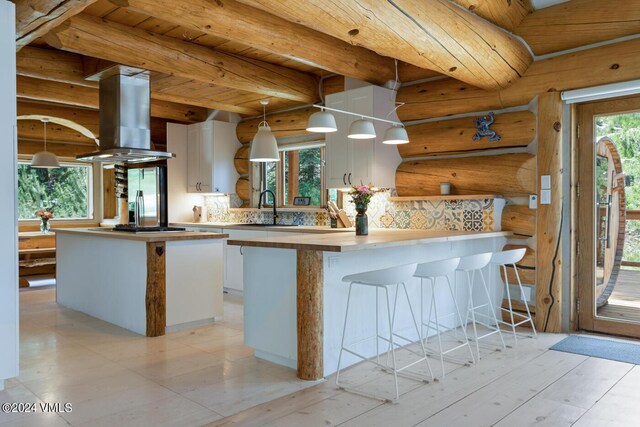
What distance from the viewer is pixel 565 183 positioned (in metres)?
4.40

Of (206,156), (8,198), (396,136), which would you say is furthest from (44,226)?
(396,136)

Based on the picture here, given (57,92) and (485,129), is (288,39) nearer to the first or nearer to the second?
(485,129)

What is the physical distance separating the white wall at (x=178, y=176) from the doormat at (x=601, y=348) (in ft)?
18.1

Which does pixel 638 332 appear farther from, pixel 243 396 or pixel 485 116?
pixel 243 396

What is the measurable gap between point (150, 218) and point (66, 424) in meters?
4.33

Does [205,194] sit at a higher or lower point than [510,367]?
higher

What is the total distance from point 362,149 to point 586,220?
2266 millimetres

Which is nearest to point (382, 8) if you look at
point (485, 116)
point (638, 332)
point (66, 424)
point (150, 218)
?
point (485, 116)

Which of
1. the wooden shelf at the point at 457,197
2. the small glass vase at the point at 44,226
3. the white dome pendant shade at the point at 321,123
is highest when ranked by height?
the white dome pendant shade at the point at 321,123

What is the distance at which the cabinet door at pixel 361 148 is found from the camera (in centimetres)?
513

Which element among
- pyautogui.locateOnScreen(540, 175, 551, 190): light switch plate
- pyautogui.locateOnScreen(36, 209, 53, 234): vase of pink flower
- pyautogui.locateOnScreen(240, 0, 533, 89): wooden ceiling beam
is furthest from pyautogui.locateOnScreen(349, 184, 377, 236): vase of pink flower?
pyautogui.locateOnScreen(36, 209, 53, 234): vase of pink flower

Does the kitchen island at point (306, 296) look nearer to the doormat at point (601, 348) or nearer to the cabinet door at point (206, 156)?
the doormat at point (601, 348)

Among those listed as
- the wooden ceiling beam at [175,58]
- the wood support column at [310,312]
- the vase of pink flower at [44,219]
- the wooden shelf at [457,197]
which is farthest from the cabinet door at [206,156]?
the wood support column at [310,312]

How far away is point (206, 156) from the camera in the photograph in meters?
7.24
